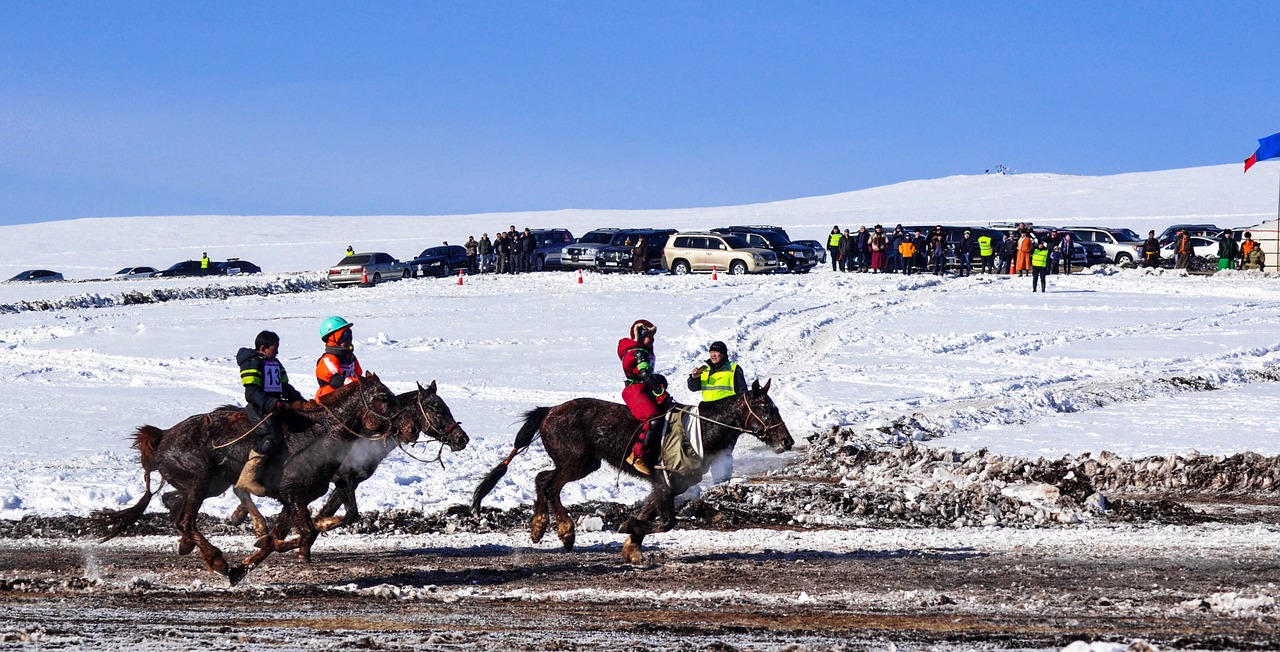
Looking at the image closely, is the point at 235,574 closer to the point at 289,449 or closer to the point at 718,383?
the point at 289,449

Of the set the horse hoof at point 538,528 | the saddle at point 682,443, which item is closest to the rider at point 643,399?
the saddle at point 682,443

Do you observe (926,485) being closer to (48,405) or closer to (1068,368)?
(1068,368)

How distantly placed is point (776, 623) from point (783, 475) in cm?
707

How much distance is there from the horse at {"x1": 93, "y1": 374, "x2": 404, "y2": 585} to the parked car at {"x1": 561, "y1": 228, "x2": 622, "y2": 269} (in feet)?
120

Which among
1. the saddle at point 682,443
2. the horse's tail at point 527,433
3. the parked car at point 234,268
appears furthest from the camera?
the parked car at point 234,268

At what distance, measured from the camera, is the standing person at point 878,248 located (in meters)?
41.3

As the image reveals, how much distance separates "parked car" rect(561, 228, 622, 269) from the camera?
46906 millimetres

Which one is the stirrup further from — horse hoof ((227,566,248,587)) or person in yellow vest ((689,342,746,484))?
horse hoof ((227,566,248,587))

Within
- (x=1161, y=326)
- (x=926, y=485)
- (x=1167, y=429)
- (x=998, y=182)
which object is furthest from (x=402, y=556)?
(x=998, y=182)

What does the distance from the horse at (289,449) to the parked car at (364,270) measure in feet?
121

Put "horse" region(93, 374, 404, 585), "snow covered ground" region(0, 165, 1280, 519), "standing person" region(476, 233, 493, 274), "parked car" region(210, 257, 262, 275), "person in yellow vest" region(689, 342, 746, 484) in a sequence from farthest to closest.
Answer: "parked car" region(210, 257, 262, 275), "standing person" region(476, 233, 493, 274), "snow covered ground" region(0, 165, 1280, 519), "person in yellow vest" region(689, 342, 746, 484), "horse" region(93, 374, 404, 585)

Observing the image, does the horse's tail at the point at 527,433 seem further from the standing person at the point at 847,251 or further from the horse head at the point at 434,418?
the standing person at the point at 847,251

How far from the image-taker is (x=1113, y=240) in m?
49.0

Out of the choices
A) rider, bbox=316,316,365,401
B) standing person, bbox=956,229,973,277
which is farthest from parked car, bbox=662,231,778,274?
rider, bbox=316,316,365,401
